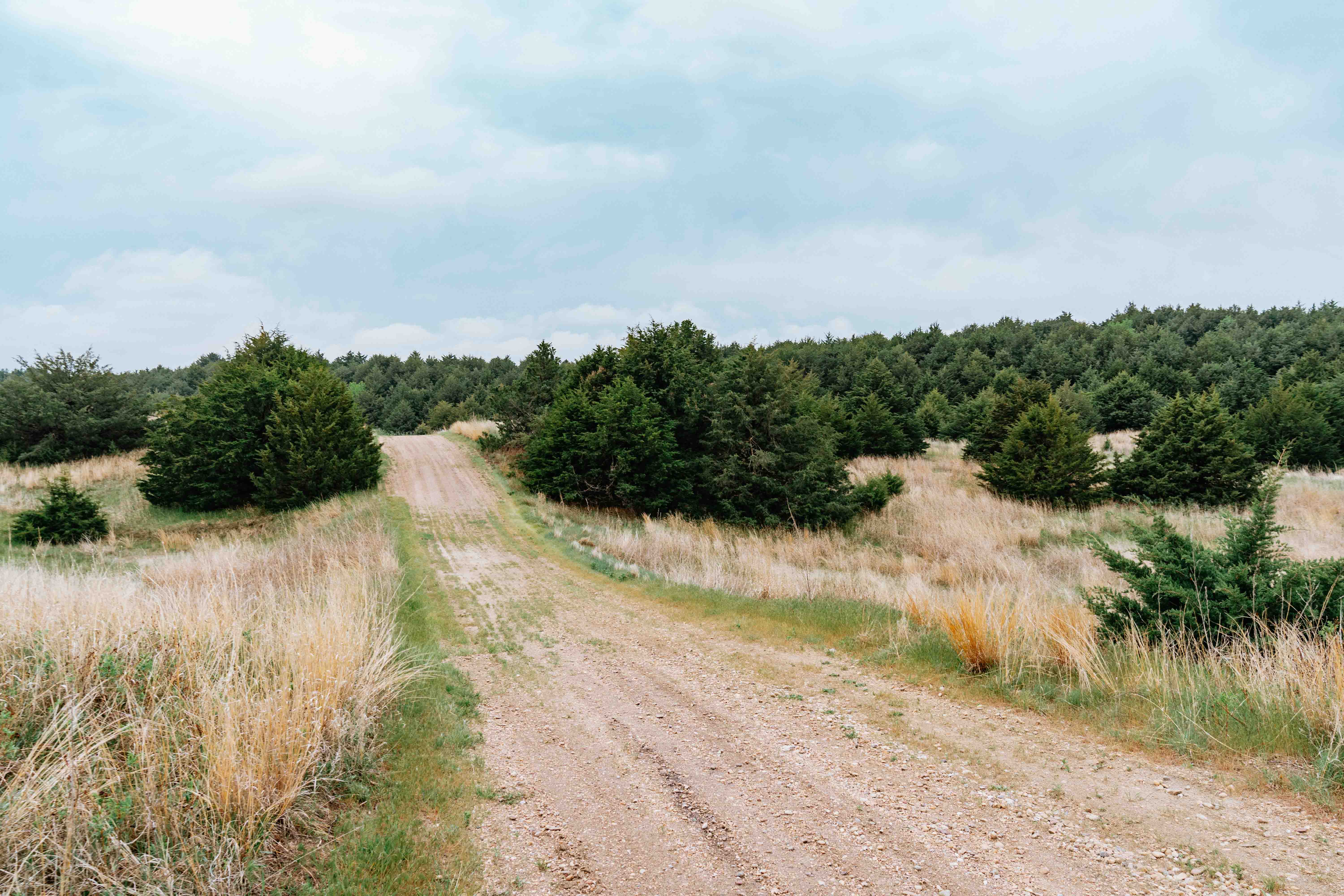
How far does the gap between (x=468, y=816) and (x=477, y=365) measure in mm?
98367

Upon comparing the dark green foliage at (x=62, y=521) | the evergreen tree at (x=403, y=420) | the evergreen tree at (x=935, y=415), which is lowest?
the dark green foliage at (x=62, y=521)

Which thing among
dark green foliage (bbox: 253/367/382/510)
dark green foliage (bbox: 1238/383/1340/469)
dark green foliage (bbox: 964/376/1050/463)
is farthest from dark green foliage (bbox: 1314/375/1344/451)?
dark green foliage (bbox: 253/367/382/510)

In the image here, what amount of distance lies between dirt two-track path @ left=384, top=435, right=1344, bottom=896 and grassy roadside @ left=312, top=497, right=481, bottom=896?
0.64ft

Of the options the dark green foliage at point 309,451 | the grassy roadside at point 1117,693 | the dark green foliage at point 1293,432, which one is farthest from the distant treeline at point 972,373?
the grassy roadside at point 1117,693

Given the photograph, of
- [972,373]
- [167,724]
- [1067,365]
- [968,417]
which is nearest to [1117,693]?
[167,724]

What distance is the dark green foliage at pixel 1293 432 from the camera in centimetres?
2877

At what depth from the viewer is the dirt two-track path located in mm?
3566

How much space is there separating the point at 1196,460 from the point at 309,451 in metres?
30.0

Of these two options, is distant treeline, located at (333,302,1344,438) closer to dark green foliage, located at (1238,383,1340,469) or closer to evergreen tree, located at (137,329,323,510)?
dark green foliage, located at (1238,383,1340,469)

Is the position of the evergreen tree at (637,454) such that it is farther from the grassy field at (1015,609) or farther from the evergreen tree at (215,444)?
the evergreen tree at (215,444)

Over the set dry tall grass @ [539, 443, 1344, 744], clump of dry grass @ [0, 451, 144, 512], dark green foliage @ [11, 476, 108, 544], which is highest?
clump of dry grass @ [0, 451, 144, 512]

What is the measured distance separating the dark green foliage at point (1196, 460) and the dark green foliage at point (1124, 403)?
24920 mm

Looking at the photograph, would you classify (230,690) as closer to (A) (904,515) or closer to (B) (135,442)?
(A) (904,515)

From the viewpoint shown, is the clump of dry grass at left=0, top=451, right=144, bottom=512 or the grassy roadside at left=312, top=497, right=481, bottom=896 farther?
the clump of dry grass at left=0, top=451, right=144, bottom=512
